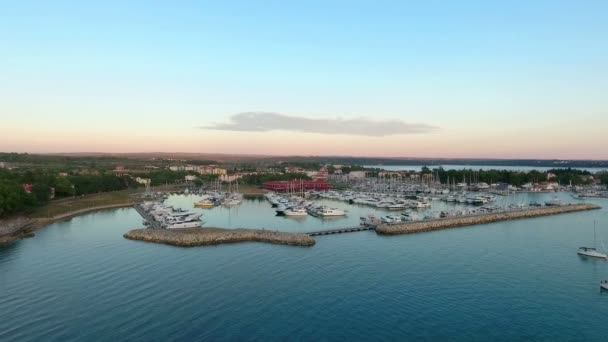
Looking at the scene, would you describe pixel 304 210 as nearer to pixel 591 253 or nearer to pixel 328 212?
pixel 328 212

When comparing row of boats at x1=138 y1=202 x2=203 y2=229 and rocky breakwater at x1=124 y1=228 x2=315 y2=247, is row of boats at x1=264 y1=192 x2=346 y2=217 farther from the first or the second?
rocky breakwater at x1=124 y1=228 x2=315 y2=247

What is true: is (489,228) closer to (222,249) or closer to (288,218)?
(288,218)

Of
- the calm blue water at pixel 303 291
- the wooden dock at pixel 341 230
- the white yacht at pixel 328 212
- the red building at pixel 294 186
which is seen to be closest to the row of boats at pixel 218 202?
the red building at pixel 294 186

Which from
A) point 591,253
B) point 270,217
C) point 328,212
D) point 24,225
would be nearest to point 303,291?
point 591,253

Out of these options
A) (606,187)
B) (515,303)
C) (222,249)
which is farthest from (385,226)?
(606,187)

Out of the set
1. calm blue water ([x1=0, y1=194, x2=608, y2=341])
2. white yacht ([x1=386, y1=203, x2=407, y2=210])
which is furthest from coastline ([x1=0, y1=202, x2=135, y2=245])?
white yacht ([x1=386, y1=203, x2=407, y2=210])
